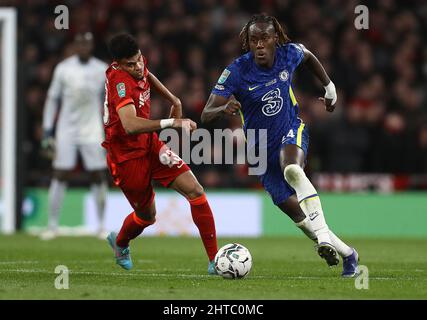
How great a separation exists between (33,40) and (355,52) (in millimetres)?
5954

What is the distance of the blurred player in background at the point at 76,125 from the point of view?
1430cm

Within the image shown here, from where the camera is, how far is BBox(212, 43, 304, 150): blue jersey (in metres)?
8.82

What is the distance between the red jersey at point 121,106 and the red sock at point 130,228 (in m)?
0.58

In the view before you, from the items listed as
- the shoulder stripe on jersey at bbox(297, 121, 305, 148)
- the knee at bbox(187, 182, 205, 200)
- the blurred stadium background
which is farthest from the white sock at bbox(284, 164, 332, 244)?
the blurred stadium background

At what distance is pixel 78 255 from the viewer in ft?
36.9

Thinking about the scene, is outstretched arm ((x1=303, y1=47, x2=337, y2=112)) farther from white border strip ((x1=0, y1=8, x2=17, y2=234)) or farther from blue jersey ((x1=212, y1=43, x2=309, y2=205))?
white border strip ((x1=0, y1=8, x2=17, y2=234))

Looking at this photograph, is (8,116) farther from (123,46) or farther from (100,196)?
(123,46)

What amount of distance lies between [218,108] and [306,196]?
1040mm

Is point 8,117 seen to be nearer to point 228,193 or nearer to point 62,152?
point 62,152

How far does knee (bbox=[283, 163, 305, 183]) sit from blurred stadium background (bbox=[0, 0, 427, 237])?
24.2 ft

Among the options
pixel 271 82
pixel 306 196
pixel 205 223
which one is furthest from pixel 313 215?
pixel 271 82

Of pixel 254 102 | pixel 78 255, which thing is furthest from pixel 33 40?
pixel 254 102

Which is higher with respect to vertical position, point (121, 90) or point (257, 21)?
point (257, 21)

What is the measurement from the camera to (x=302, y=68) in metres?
17.7
